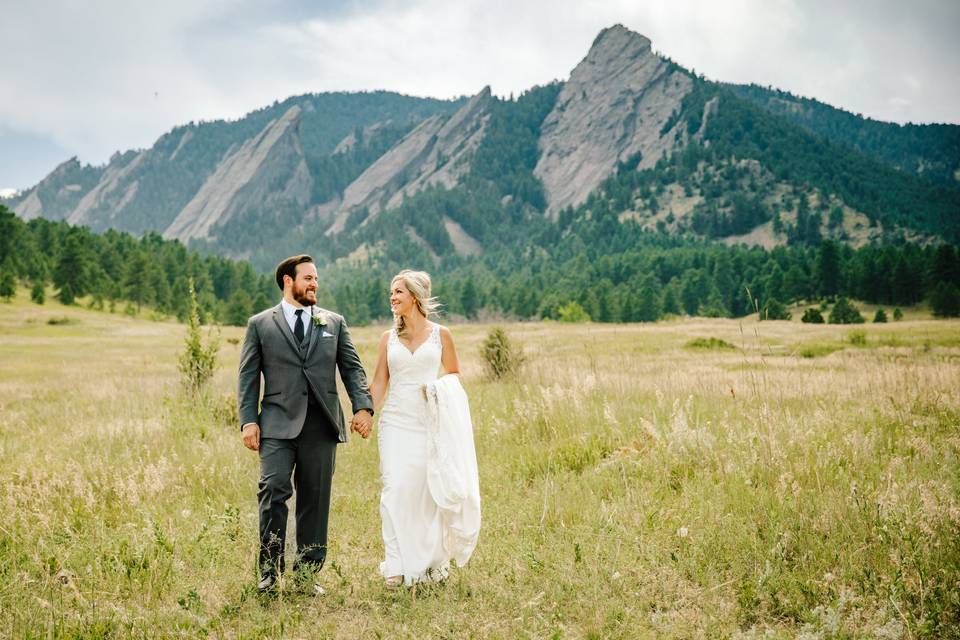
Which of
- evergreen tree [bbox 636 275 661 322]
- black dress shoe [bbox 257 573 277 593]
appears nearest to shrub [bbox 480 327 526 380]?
black dress shoe [bbox 257 573 277 593]

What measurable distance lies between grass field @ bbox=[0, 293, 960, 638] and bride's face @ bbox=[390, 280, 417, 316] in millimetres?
2306

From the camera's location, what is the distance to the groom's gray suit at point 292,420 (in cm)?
490

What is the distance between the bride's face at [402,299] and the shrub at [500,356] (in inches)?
451

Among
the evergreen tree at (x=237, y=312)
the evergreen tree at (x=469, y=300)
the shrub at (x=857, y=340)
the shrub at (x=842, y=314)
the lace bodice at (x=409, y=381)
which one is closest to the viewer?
the lace bodice at (x=409, y=381)

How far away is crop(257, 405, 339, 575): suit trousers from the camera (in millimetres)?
4879

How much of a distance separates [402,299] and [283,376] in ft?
4.01

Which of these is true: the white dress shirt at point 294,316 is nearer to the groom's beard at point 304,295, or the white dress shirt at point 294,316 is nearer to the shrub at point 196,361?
the groom's beard at point 304,295

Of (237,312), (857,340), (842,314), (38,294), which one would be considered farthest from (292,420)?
(237,312)

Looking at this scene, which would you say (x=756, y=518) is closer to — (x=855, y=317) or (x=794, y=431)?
(x=794, y=431)

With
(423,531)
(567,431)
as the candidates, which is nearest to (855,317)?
(567,431)

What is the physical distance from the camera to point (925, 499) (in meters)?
4.85

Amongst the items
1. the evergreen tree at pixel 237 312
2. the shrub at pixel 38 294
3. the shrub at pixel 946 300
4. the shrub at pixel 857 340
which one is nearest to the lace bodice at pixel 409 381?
the shrub at pixel 857 340

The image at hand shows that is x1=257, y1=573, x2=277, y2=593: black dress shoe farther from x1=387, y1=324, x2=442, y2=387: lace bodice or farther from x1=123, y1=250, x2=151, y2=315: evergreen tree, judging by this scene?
x1=123, y1=250, x2=151, y2=315: evergreen tree

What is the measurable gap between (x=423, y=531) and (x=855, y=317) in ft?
255
